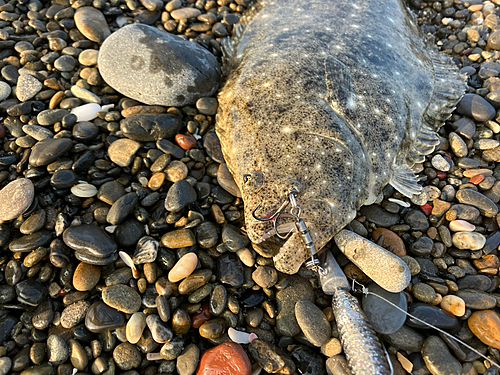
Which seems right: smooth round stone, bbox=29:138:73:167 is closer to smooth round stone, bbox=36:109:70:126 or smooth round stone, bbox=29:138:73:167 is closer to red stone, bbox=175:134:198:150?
smooth round stone, bbox=36:109:70:126

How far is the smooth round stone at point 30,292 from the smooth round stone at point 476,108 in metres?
4.84

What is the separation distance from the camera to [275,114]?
2.79m

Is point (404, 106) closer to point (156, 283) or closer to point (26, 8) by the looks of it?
point (156, 283)

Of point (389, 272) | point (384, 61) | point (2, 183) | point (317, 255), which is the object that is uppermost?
point (384, 61)

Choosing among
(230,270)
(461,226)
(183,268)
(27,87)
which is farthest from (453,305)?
(27,87)

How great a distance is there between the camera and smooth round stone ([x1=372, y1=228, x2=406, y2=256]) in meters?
2.85

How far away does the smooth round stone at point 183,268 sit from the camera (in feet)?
8.39

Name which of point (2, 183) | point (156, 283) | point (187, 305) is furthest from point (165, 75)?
point (187, 305)

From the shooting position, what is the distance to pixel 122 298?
246 centimetres

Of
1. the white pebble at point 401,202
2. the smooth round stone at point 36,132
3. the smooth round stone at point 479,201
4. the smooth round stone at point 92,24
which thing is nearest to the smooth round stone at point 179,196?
the smooth round stone at point 36,132

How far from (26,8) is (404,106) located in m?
5.14

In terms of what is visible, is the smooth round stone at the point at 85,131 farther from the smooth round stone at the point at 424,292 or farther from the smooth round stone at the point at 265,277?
the smooth round stone at the point at 424,292

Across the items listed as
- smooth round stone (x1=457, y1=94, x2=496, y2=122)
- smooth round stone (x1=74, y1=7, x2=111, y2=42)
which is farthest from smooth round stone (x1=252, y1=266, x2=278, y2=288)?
smooth round stone (x1=74, y1=7, x2=111, y2=42)

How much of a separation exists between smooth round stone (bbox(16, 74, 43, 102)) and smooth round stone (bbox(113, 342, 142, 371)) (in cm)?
294
